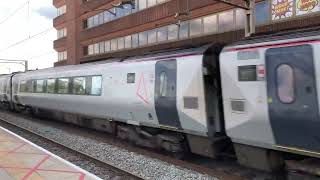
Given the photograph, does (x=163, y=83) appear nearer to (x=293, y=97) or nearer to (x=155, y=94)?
(x=155, y=94)

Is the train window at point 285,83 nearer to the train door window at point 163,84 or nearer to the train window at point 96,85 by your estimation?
the train door window at point 163,84

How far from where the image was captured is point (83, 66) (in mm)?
18766

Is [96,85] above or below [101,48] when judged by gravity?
below

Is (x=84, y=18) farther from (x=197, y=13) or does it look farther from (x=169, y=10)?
(x=197, y=13)

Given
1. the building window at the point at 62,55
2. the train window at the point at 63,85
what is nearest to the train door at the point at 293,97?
the train window at the point at 63,85

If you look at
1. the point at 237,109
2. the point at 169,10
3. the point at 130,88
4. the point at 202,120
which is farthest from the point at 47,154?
the point at 169,10

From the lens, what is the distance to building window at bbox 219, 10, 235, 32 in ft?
99.6

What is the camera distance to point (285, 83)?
8.73 m

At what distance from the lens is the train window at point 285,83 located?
862cm

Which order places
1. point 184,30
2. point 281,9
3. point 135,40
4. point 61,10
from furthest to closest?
point 61,10 < point 135,40 < point 184,30 < point 281,9

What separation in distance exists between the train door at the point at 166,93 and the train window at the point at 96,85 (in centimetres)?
411

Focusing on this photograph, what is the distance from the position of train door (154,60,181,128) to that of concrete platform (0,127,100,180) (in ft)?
9.04

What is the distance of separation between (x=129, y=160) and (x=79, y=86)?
20.6 ft

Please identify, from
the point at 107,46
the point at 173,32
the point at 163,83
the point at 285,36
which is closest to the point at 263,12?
the point at 173,32
